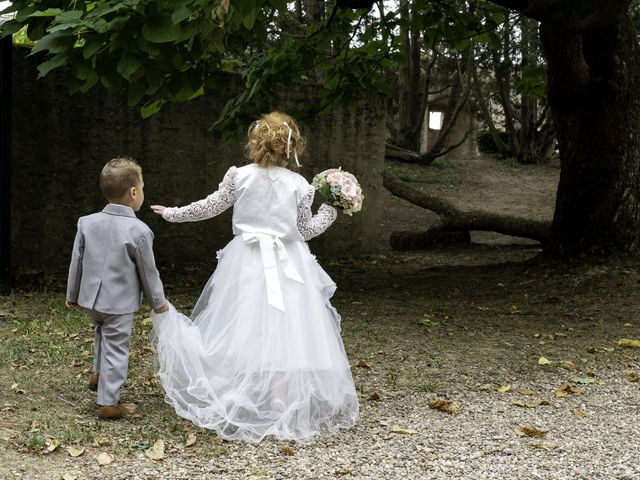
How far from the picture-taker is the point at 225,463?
3.75 metres

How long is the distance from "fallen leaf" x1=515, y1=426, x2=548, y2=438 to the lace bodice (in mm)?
1512

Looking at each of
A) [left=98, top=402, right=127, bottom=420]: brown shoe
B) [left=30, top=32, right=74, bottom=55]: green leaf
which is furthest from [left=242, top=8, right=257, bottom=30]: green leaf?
[left=98, top=402, right=127, bottom=420]: brown shoe

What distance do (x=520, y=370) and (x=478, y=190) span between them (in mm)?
14159

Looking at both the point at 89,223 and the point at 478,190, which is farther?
the point at 478,190

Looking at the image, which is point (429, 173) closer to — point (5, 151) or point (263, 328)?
point (5, 151)

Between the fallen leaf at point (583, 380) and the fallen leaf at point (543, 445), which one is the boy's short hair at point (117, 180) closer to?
the fallen leaf at point (543, 445)

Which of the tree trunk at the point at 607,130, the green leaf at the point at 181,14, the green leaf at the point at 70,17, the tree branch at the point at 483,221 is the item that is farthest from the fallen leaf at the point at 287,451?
the tree branch at the point at 483,221

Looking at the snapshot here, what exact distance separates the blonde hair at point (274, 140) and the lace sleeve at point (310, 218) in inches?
9.3

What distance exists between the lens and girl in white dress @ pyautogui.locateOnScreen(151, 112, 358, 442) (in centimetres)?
428

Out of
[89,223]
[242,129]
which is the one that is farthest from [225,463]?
[242,129]

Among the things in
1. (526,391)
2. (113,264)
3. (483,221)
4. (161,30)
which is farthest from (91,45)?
(483,221)

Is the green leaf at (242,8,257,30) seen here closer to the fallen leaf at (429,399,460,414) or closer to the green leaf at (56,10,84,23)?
the green leaf at (56,10,84,23)

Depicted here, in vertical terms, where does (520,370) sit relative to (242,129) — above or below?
below

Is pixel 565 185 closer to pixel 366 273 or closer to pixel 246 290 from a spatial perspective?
pixel 366 273
